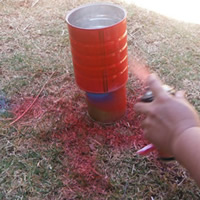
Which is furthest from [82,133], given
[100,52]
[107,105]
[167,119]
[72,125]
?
[167,119]

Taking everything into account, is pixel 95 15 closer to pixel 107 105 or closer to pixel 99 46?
pixel 99 46

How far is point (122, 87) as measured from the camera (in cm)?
173

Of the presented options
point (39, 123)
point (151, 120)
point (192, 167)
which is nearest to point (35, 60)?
point (39, 123)

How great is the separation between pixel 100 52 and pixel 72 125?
1.86 ft

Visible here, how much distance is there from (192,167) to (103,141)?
3.05 ft

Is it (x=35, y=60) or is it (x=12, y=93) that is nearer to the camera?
(x=12, y=93)

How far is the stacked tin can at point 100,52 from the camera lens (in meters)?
1.45

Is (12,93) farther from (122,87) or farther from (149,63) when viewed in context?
(149,63)

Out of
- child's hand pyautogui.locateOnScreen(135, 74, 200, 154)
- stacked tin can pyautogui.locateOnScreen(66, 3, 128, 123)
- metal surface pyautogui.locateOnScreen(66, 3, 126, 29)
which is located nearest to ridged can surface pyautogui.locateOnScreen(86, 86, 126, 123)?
stacked tin can pyautogui.locateOnScreen(66, 3, 128, 123)

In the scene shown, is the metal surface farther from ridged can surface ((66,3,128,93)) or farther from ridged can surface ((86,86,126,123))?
ridged can surface ((86,86,126,123))

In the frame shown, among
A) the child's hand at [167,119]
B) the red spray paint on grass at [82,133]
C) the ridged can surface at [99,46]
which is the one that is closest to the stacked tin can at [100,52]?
the ridged can surface at [99,46]

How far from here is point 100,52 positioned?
148 centimetres

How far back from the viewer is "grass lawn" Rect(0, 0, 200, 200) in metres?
1.49

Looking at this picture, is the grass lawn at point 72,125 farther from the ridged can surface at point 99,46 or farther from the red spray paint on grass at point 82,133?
the ridged can surface at point 99,46
